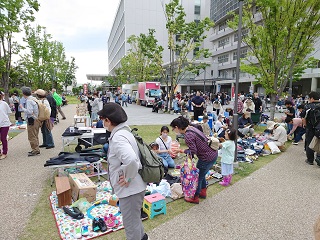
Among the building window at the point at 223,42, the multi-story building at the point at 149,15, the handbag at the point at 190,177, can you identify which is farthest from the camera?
the multi-story building at the point at 149,15

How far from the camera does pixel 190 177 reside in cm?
398

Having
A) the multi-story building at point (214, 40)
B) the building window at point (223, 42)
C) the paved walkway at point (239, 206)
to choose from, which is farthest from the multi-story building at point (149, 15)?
the paved walkway at point (239, 206)

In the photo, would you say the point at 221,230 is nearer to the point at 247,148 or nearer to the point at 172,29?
the point at 247,148

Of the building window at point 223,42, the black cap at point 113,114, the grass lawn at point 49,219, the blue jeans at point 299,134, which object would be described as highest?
the building window at point 223,42

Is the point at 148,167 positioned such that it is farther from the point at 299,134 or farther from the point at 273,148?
the point at 299,134

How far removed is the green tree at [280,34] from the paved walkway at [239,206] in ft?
19.9

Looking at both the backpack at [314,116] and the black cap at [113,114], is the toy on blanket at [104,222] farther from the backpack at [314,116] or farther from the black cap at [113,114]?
the backpack at [314,116]

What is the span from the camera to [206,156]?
3818mm

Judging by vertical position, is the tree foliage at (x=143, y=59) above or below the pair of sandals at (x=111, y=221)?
above

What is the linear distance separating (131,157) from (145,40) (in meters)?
18.0

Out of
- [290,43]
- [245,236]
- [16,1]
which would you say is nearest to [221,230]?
[245,236]

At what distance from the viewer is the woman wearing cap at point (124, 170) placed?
2162mm

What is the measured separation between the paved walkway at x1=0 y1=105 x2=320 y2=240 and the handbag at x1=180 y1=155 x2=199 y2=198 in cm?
31

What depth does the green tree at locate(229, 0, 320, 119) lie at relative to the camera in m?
9.38
